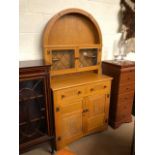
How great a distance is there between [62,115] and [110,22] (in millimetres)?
1601

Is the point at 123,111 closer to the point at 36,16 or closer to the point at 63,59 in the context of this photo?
the point at 63,59

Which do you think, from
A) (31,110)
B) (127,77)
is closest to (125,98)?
(127,77)

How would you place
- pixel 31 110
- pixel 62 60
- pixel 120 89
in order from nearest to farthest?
1. pixel 31 110
2. pixel 62 60
3. pixel 120 89

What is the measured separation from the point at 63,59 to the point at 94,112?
0.84m

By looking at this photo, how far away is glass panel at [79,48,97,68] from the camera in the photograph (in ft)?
7.01

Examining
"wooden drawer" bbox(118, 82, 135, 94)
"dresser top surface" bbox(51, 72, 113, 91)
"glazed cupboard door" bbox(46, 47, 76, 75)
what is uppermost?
"glazed cupboard door" bbox(46, 47, 76, 75)

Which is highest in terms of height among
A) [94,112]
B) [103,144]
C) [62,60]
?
[62,60]

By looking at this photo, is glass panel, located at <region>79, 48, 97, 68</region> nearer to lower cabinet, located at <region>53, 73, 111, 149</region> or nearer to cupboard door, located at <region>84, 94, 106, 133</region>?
lower cabinet, located at <region>53, 73, 111, 149</region>

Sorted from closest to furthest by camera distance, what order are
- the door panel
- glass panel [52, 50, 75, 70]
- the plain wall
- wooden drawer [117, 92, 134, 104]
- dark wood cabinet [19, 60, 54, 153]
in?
dark wood cabinet [19, 60, 54, 153] → the plain wall → the door panel → glass panel [52, 50, 75, 70] → wooden drawer [117, 92, 134, 104]

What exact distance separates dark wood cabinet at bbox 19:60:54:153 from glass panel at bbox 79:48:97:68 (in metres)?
0.64

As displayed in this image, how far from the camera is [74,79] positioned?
1998mm

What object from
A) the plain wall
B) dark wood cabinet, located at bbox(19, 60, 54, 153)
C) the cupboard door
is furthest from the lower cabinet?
the plain wall
